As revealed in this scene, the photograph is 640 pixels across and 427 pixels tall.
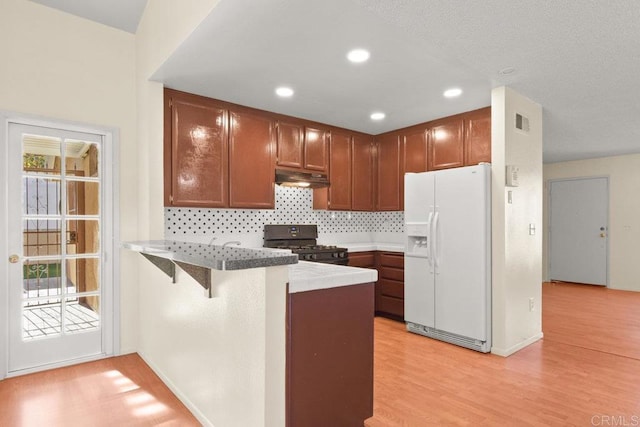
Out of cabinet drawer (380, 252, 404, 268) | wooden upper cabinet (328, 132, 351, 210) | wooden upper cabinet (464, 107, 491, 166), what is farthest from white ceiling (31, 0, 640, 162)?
Result: cabinet drawer (380, 252, 404, 268)

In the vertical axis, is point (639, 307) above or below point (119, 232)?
below

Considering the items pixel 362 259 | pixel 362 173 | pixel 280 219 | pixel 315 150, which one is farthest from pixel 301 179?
pixel 362 259

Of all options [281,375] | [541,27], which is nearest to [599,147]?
[541,27]

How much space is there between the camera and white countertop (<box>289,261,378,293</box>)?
5.80 feet

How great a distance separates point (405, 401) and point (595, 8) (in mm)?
2609

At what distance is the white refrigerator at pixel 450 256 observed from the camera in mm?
3404

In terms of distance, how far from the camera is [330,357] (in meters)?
1.89

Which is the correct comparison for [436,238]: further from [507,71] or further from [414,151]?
[507,71]

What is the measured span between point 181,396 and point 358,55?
2688mm

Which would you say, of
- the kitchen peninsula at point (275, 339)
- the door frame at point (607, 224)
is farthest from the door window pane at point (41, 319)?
the door frame at point (607, 224)

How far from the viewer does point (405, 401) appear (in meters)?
2.47

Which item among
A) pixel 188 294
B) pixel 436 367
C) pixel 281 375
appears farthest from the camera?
pixel 436 367

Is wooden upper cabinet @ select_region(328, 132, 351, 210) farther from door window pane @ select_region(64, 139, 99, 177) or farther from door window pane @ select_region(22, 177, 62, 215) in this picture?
door window pane @ select_region(22, 177, 62, 215)

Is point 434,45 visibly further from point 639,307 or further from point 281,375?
point 639,307
